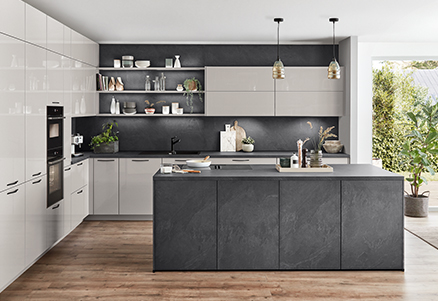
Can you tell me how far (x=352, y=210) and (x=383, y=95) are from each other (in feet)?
11.1

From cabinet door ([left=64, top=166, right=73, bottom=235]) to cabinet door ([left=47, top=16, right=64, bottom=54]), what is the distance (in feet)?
4.41

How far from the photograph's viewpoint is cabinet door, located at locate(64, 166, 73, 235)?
485 centimetres

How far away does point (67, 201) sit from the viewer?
16.2 ft

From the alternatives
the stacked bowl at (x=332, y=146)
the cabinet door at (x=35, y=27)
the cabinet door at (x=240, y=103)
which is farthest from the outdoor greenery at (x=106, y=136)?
the stacked bowl at (x=332, y=146)

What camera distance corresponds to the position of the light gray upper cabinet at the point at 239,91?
6148mm

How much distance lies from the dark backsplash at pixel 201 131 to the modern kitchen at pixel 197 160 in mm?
22

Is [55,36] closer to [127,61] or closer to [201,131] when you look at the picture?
[127,61]

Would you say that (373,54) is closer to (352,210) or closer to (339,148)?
(339,148)

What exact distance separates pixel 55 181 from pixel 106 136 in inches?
69.4

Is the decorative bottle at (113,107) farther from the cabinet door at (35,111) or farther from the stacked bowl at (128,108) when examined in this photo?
the cabinet door at (35,111)

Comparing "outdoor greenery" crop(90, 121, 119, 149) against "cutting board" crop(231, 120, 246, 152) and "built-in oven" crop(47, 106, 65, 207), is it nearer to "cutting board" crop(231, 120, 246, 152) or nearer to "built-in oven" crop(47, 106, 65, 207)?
"built-in oven" crop(47, 106, 65, 207)

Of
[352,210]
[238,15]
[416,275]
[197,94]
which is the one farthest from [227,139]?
[416,275]

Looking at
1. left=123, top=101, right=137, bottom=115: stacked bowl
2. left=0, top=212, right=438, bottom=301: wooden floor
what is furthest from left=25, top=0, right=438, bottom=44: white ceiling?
left=0, top=212, right=438, bottom=301: wooden floor

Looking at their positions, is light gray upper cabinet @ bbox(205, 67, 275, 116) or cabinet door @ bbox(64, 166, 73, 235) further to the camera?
light gray upper cabinet @ bbox(205, 67, 275, 116)
